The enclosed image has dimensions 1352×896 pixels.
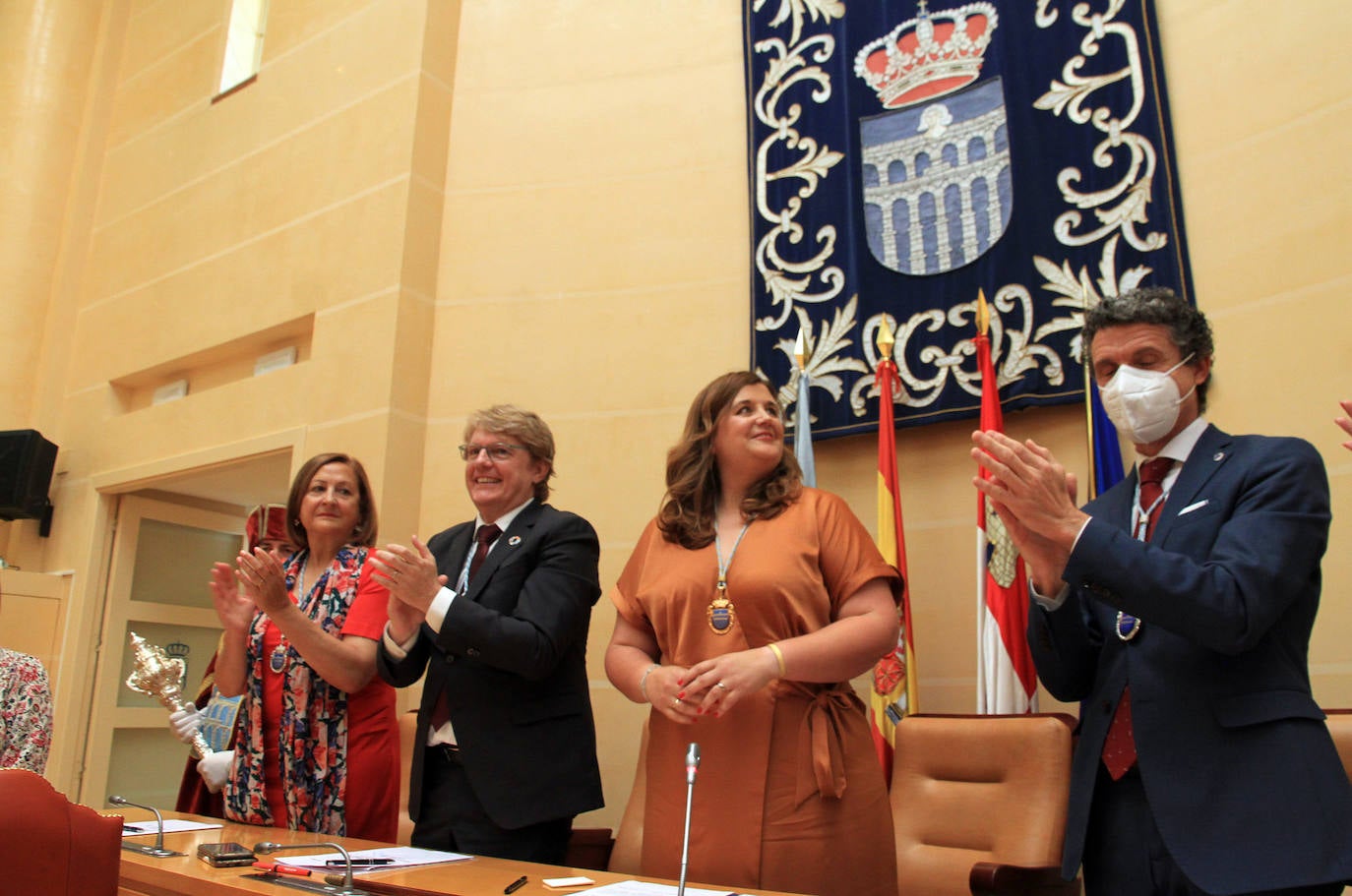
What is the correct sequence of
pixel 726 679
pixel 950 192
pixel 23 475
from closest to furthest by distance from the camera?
pixel 726 679 → pixel 950 192 → pixel 23 475

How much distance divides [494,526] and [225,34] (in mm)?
4601

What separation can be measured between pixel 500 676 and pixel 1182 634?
124 centimetres

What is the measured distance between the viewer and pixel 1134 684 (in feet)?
4.33

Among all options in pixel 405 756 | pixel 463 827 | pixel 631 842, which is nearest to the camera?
pixel 463 827

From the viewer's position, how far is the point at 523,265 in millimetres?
4215

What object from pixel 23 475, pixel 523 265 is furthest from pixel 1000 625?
pixel 23 475

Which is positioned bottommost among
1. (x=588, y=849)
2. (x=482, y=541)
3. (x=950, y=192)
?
(x=588, y=849)

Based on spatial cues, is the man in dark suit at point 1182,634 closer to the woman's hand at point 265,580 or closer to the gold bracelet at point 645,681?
the gold bracelet at point 645,681

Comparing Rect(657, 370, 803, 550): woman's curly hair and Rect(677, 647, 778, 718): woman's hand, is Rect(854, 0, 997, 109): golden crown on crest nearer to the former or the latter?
Rect(657, 370, 803, 550): woman's curly hair

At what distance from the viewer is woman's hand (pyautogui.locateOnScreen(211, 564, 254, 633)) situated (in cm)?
233

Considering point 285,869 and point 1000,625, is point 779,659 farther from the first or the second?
point 1000,625

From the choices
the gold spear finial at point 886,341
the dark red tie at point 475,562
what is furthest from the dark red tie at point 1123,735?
the gold spear finial at point 886,341

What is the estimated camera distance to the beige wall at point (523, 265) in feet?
9.59

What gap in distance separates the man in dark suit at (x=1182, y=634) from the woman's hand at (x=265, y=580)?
1.42 metres
